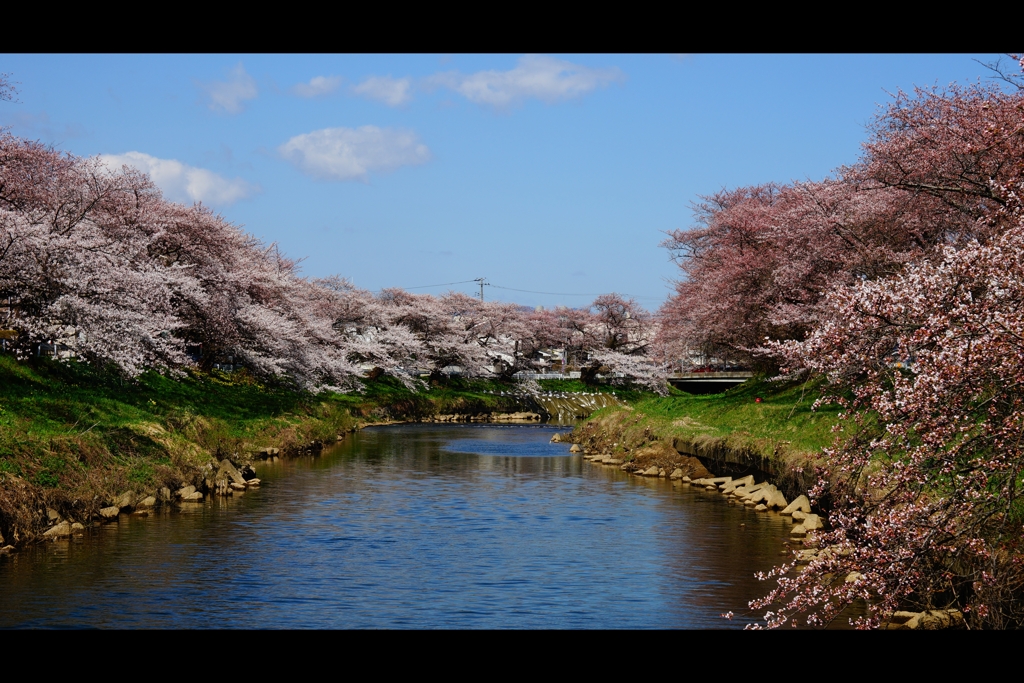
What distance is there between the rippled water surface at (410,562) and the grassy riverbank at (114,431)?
1.07 meters

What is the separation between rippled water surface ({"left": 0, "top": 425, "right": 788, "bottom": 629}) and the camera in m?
13.3

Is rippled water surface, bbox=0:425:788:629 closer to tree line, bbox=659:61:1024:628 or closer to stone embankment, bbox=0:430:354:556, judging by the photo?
stone embankment, bbox=0:430:354:556

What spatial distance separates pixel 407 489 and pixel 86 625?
14898 millimetres

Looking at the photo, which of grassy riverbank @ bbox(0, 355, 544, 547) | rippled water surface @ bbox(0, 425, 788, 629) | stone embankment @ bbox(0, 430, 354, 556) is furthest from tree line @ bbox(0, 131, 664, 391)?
rippled water surface @ bbox(0, 425, 788, 629)

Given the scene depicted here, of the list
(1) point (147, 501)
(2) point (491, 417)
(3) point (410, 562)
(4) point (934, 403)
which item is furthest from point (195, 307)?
(2) point (491, 417)

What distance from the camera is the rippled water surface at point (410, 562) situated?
13266 millimetres

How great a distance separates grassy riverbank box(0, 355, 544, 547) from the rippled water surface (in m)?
1.07

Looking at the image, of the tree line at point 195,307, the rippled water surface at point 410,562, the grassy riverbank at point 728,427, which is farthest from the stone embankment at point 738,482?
the tree line at point 195,307

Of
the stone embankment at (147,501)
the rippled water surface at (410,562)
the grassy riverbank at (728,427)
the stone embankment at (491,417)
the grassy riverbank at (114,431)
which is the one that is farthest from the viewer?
the stone embankment at (491,417)

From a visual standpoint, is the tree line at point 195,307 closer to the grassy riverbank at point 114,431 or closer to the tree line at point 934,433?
the grassy riverbank at point 114,431

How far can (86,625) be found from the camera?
40.3 feet
